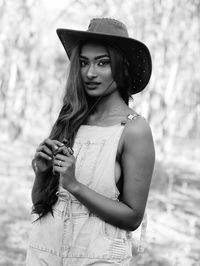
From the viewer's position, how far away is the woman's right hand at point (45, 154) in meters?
1.88

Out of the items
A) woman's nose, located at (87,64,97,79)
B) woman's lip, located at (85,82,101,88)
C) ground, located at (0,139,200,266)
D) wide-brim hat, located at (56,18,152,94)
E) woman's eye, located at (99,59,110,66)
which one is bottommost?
ground, located at (0,139,200,266)

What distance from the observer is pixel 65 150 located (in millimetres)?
1865

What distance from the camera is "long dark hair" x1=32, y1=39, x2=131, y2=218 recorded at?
6.77ft

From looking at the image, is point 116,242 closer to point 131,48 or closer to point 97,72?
point 97,72

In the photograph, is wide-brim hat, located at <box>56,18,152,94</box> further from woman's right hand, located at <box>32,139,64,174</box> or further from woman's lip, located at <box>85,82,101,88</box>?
woman's right hand, located at <box>32,139,64,174</box>

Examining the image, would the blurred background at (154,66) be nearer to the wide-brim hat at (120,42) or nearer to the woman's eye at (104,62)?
the wide-brim hat at (120,42)

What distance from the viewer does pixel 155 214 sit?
6863mm

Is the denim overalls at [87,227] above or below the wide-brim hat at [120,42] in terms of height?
below

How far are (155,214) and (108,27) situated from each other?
4.96 meters

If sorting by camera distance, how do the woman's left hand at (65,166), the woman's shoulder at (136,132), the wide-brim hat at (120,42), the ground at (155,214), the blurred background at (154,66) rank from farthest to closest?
the blurred background at (154,66)
the ground at (155,214)
the wide-brim hat at (120,42)
the woman's shoulder at (136,132)
the woman's left hand at (65,166)

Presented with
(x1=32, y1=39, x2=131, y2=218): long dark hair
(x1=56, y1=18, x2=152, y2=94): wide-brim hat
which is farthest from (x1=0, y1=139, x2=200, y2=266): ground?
(x1=56, y1=18, x2=152, y2=94): wide-brim hat

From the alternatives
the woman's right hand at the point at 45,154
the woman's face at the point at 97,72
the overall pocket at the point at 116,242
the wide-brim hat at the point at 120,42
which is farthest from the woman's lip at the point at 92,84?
the overall pocket at the point at 116,242

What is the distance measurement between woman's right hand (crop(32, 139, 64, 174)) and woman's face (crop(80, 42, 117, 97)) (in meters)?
0.32

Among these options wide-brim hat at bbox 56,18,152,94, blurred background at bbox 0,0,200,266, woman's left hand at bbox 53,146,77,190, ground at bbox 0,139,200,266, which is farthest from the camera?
blurred background at bbox 0,0,200,266
